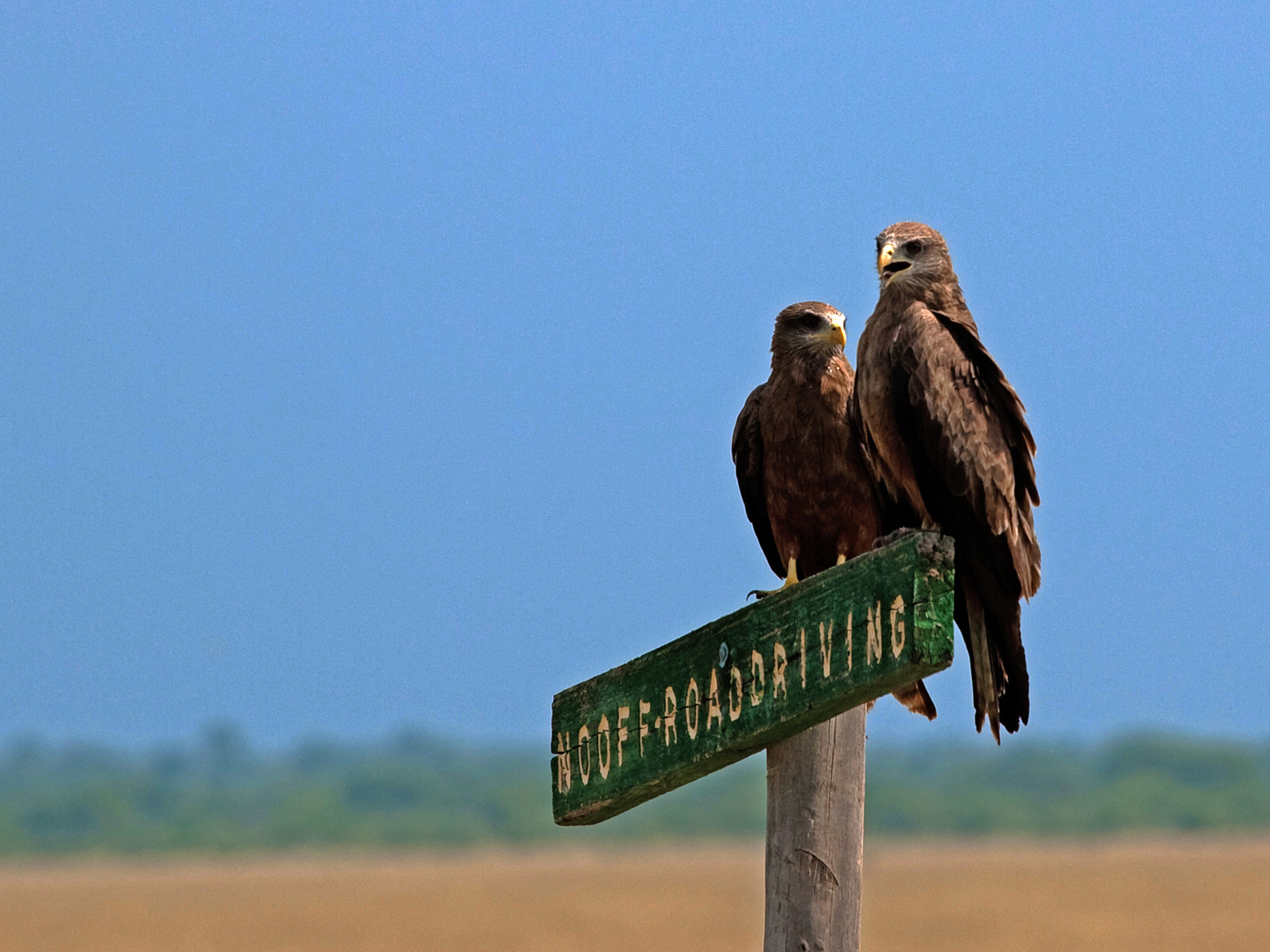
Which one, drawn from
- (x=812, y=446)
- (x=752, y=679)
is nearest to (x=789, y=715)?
(x=752, y=679)

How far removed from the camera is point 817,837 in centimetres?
341

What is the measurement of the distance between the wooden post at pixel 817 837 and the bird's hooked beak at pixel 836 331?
1.64m

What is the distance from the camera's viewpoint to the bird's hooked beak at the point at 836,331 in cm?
491

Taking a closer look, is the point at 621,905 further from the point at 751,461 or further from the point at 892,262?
the point at 892,262

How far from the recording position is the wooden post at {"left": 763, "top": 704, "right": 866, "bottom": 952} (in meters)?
3.35

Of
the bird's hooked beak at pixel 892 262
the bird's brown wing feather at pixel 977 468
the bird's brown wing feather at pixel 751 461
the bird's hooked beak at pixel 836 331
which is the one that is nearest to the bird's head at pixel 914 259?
the bird's hooked beak at pixel 892 262

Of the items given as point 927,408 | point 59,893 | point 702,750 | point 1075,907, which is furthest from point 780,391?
point 59,893

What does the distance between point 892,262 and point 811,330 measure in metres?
0.94

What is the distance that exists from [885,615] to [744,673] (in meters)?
0.52

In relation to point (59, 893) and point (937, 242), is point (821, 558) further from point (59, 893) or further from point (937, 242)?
point (59, 893)

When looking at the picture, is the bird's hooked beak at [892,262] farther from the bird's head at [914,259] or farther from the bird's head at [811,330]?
the bird's head at [811,330]

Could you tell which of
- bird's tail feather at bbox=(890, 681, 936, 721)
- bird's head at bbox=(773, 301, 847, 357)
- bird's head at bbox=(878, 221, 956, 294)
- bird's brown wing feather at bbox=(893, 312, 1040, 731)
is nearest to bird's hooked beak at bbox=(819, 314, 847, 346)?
bird's head at bbox=(773, 301, 847, 357)

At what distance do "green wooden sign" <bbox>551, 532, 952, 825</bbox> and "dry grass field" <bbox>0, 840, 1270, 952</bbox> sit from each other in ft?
36.3

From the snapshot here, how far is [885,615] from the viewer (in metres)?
2.83
